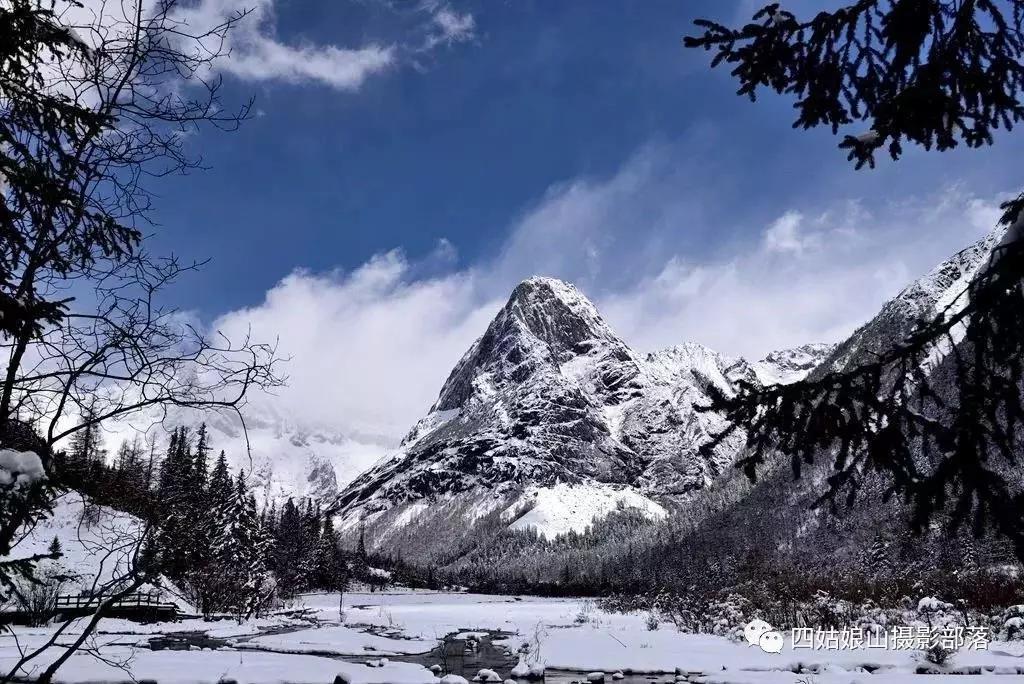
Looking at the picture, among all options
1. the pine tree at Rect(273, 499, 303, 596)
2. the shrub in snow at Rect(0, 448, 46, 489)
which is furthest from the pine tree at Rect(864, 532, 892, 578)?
the shrub in snow at Rect(0, 448, 46, 489)

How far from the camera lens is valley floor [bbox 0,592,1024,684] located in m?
16.9

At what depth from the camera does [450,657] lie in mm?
26078

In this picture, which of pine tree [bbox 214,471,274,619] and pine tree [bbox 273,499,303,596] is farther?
pine tree [bbox 273,499,303,596]

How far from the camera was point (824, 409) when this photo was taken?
4.30 meters

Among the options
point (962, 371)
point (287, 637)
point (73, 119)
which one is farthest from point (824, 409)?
point (287, 637)

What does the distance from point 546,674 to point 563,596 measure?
105 meters

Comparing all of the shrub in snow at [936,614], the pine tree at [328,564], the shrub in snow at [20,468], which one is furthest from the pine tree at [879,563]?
the pine tree at [328,564]

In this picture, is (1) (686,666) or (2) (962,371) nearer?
(2) (962,371)

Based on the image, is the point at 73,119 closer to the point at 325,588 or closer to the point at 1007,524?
the point at 1007,524

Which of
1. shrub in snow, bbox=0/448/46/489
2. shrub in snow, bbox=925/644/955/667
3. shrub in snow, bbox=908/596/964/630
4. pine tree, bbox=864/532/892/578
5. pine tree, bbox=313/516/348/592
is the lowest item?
pine tree, bbox=313/516/348/592

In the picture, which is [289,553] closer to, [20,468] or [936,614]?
[936,614]

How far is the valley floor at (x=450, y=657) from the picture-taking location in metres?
16.9

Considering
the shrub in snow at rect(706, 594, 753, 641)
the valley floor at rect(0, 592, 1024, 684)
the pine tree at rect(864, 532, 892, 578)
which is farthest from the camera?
the pine tree at rect(864, 532, 892, 578)

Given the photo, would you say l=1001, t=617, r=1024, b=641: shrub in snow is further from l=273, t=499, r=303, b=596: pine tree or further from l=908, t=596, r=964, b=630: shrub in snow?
l=273, t=499, r=303, b=596: pine tree
